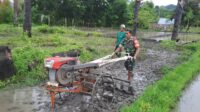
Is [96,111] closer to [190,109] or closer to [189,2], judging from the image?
[190,109]

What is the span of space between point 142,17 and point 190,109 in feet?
104

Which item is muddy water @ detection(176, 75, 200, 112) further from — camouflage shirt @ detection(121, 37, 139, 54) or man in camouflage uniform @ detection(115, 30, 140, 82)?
camouflage shirt @ detection(121, 37, 139, 54)

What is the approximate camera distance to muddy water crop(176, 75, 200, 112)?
920 cm

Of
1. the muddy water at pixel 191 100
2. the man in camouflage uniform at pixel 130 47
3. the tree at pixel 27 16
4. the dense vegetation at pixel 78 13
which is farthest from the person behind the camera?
the dense vegetation at pixel 78 13

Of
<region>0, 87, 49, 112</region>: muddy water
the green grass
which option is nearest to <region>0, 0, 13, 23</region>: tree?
the green grass

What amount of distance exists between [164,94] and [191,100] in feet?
3.96

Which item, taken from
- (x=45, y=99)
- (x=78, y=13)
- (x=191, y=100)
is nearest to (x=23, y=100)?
(x=45, y=99)

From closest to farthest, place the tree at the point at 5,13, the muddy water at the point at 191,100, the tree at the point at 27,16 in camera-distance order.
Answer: the muddy water at the point at 191,100, the tree at the point at 27,16, the tree at the point at 5,13

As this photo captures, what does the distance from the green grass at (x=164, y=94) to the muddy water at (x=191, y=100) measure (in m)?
0.20

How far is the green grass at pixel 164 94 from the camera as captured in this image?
26.4 ft

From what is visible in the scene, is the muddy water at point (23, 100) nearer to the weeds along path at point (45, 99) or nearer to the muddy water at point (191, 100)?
the weeds along path at point (45, 99)

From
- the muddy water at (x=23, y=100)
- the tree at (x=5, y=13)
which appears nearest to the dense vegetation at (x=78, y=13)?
the tree at (x=5, y=13)

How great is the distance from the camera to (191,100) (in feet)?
33.4

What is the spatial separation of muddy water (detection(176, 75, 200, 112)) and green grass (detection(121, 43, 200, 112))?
0.66ft
